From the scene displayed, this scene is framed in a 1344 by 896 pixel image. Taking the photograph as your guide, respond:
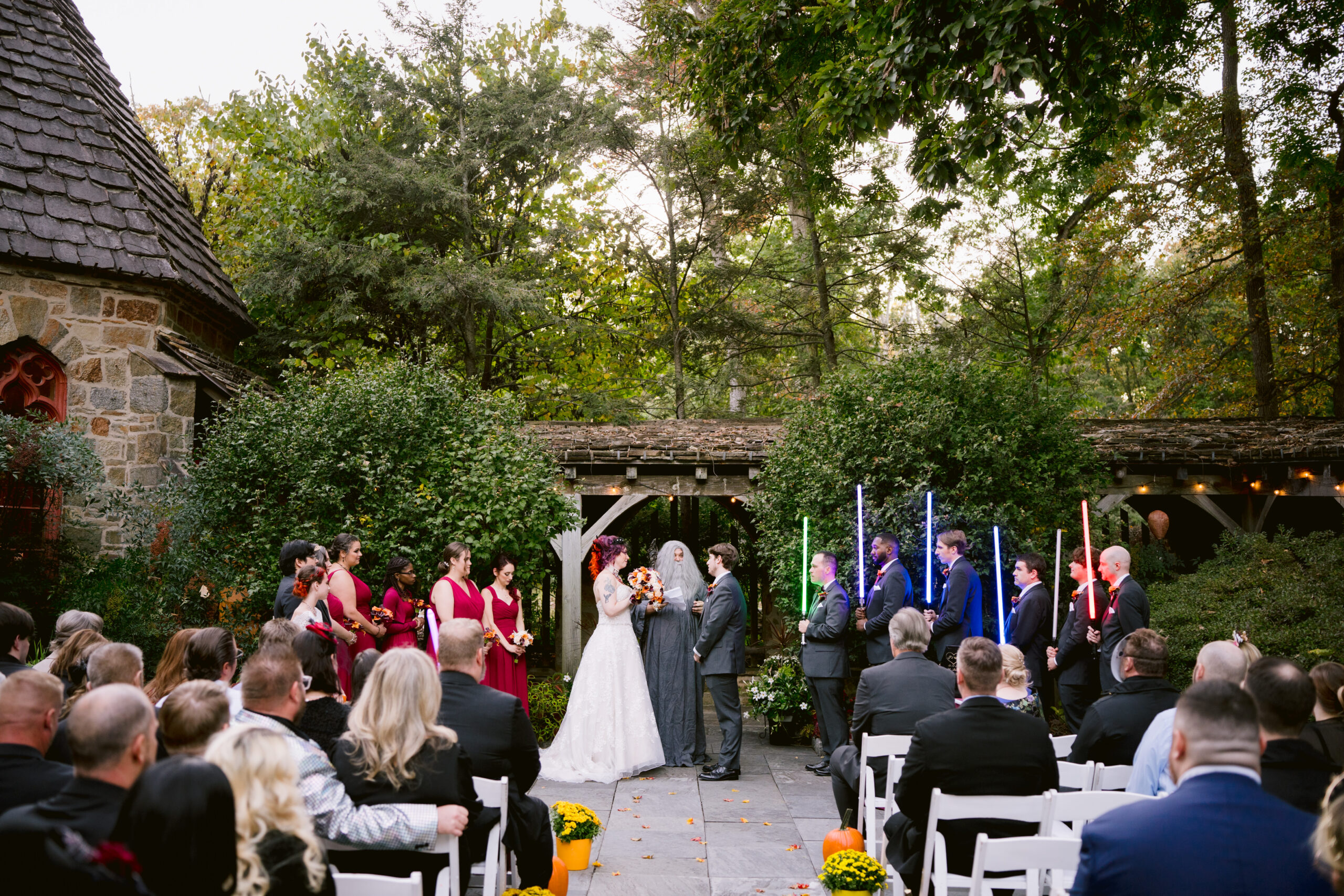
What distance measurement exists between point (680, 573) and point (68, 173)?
846 cm

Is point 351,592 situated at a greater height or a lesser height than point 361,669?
greater

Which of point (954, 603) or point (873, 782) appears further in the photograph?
point (954, 603)

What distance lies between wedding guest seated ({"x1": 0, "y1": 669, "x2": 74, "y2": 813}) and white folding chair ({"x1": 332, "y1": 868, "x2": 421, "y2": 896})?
3.07 ft

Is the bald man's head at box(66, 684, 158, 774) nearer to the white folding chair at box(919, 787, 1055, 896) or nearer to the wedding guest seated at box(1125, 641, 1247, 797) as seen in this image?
the white folding chair at box(919, 787, 1055, 896)

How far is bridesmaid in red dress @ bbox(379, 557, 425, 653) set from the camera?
314 inches

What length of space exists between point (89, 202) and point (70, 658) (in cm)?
801

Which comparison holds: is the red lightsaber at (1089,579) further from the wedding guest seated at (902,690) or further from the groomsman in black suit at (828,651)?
the groomsman in black suit at (828,651)

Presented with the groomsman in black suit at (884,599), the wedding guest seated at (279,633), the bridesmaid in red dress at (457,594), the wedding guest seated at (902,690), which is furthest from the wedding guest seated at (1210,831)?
the bridesmaid in red dress at (457,594)

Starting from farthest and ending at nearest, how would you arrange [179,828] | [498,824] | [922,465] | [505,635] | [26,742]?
1. [922,465]
2. [505,635]
3. [498,824]
4. [26,742]
5. [179,828]

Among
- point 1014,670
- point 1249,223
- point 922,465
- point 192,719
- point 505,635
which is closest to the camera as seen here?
point 192,719

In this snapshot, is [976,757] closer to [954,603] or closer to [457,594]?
[954,603]

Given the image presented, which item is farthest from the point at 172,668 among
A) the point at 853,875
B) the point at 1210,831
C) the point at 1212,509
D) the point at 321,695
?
the point at 1212,509

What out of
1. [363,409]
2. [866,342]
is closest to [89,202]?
[363,409]

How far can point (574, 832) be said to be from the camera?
17.3 ft
